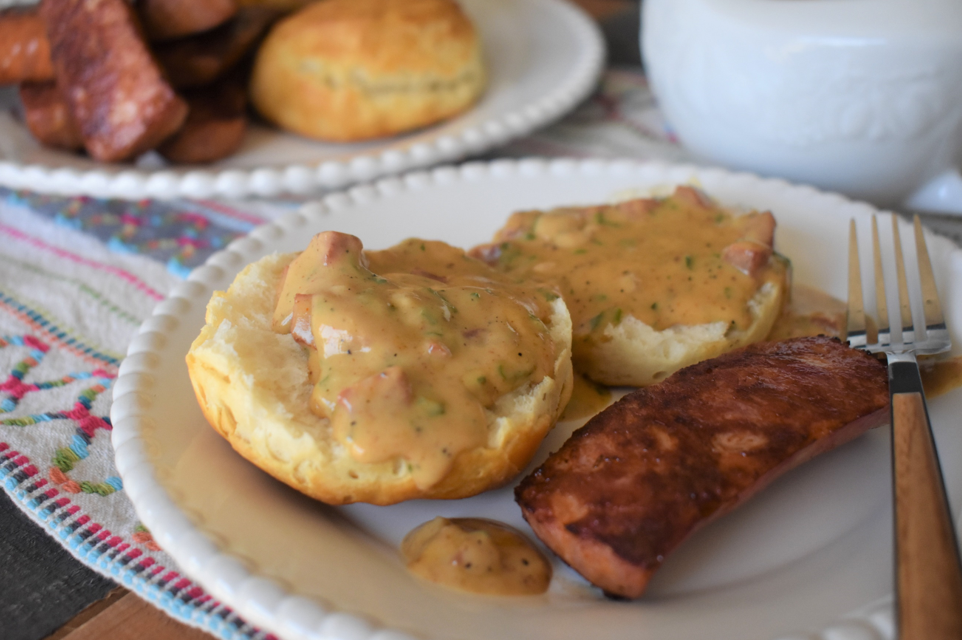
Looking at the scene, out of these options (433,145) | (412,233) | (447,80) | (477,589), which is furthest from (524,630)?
(447,80)

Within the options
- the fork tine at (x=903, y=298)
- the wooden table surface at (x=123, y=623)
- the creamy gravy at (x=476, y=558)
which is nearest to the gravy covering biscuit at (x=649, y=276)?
the fork tine at (x=903, y=298)

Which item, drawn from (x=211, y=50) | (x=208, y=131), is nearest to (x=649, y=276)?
(x=208, y=131)

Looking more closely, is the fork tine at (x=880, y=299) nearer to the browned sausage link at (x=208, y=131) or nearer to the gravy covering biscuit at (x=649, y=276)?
the gravy covering biscuit at (x=649, y=276)

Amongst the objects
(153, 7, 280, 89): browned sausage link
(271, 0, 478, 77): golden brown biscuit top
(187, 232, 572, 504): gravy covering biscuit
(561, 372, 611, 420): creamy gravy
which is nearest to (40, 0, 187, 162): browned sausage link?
(153, 7, 280, 89): browned sausage link

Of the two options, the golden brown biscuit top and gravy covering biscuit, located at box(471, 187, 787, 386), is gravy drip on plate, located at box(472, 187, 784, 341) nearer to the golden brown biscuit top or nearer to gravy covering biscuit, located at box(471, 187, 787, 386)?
gravy covering biscuit, located at box(471, 187, 787, 386)

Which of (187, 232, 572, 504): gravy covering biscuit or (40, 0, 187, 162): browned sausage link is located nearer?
(187, 232, 572, 504): gravy covering biscuit
